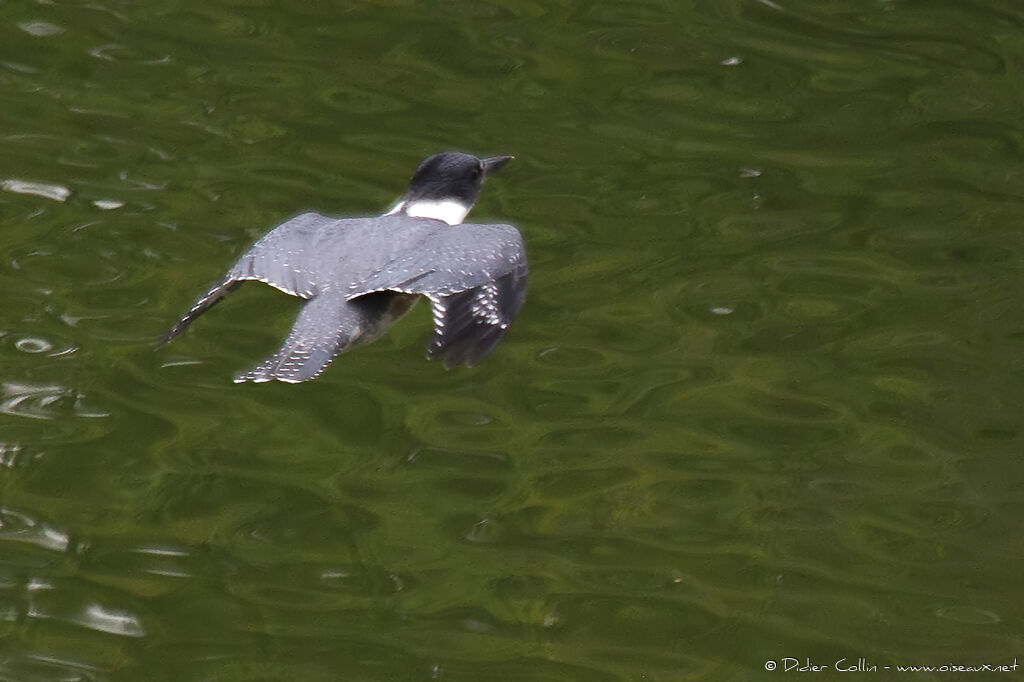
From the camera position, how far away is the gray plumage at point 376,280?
5.70 meters

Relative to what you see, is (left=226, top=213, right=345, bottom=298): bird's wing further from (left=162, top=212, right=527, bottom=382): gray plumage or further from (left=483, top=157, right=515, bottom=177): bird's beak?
(left=483, top=157, right=515, bottom=177): bird's beak

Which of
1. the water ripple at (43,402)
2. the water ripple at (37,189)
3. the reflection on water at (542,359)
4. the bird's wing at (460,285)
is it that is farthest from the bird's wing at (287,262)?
the water ripple at (37,189)

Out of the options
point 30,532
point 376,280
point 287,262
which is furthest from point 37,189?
point 376,280

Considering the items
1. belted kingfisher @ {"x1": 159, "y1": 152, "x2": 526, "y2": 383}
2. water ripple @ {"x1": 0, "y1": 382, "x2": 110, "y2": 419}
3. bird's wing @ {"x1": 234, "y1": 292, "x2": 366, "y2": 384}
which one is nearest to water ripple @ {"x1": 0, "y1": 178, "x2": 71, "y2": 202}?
water ripple @ {"x1": 0, "y1": 382, "x2": 110, "y2": 419}

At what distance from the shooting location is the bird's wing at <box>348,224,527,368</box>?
5.71m

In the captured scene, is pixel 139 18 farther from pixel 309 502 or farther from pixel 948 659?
pixel 948 659

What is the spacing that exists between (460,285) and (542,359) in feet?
5.60

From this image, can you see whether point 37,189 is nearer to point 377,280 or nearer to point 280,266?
point 280,266

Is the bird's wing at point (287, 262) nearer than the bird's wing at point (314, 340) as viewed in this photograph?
No

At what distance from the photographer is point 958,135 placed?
9.16 metres

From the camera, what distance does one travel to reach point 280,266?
19.4 ft

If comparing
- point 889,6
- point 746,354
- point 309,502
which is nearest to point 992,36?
point 889,6

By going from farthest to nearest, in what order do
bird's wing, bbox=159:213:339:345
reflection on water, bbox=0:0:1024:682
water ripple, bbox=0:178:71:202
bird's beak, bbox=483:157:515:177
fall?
water ripple, bbox=0:178:71:202, bird's beak, bbox=483:157:515:177, reflection on water, bbox=0:0:1024:682, bird's wing, bbox=159:213:339:345

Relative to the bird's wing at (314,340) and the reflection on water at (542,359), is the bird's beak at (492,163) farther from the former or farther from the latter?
the bird's wing at (314,340)
